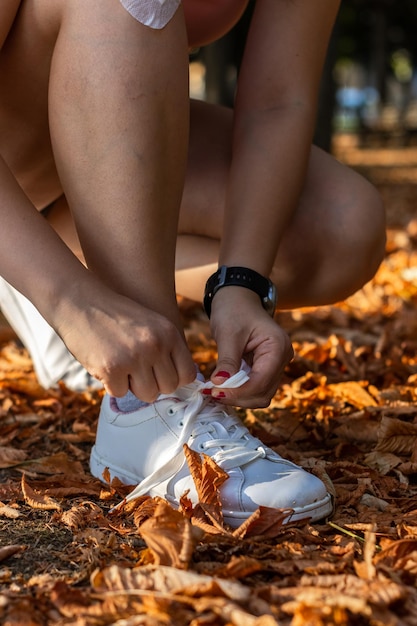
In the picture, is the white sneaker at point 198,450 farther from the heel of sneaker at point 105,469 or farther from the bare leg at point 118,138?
the bare leg at point 118,138

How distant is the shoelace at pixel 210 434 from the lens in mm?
1508

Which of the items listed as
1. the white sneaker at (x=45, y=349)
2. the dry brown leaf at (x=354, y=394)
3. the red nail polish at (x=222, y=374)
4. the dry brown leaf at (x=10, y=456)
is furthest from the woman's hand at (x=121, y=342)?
the white sneaker at (x=45, y=349)

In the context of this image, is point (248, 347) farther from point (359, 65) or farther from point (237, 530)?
point (359, 65)

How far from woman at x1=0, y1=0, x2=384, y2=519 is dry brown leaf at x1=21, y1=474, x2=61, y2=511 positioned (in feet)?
0.55

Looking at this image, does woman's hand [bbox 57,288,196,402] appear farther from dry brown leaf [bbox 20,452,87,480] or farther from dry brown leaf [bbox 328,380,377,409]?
dry brown leaf [bbox 328,380,377,409]

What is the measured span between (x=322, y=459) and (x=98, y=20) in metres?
1.04

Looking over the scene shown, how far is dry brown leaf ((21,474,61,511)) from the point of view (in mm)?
1555

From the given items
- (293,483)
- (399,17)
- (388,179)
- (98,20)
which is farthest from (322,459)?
(399,17)

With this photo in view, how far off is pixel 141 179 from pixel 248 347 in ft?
1.22

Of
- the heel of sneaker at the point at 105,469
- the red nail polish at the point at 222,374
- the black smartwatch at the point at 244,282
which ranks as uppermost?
the black smartwatch at the point at 244,282

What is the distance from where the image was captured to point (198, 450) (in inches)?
60.9

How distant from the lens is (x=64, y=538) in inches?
56.4

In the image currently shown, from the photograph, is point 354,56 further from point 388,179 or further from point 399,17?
point 388,179

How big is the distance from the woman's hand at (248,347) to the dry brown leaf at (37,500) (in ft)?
1.22
